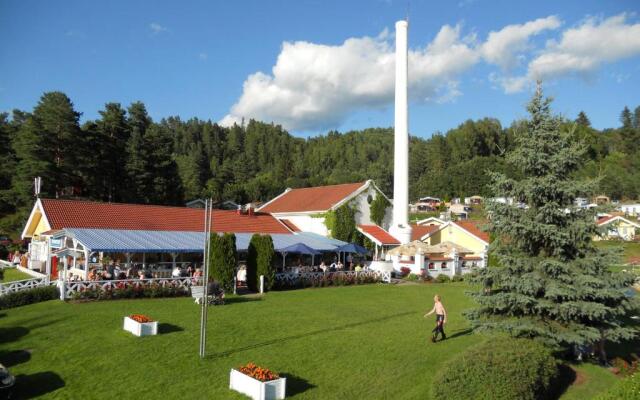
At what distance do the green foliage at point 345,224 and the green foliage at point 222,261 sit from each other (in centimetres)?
1353

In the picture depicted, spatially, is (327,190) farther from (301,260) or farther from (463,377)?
(463,377)

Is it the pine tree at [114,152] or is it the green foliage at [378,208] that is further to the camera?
the pine tree at [114,152]

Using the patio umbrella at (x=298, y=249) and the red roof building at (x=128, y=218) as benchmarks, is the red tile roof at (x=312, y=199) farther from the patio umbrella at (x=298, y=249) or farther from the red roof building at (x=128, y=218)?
the patio umbrella at (x=298, y=249)

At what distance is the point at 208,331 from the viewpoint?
562 inches

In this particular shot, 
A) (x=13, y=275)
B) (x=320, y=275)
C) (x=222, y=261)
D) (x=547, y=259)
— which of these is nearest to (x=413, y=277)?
(x=320, y=275)

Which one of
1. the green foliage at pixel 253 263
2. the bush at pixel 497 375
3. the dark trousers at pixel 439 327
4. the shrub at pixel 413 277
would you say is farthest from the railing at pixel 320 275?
the bush at pixel 497 375

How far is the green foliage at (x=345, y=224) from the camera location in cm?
3406

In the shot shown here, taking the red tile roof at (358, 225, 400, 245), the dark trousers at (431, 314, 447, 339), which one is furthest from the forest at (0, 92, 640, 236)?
the red tile roof at (358, 225, 400, 245)

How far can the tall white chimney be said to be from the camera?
35.6 meters

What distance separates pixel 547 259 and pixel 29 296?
55.7ft

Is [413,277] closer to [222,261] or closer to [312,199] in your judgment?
[312,199]

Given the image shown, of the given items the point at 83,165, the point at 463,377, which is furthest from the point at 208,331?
the point at 83,165

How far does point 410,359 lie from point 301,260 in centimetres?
1950

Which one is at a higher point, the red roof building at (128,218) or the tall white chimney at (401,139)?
the tall white chimney at (401,139)
